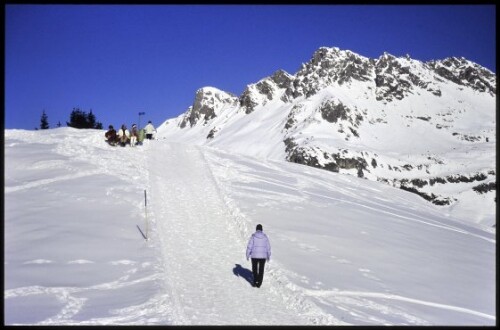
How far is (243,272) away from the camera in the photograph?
59.7ft

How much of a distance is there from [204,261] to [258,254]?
87.7 inches

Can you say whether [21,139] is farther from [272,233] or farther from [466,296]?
[466,296]

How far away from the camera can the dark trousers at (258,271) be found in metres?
16.9

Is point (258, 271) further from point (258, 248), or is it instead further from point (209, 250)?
point (209, 250)

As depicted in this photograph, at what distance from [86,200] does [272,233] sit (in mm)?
8403

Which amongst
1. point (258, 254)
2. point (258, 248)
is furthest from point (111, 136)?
point (258, 254)

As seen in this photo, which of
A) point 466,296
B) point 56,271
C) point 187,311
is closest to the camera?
point 187,311

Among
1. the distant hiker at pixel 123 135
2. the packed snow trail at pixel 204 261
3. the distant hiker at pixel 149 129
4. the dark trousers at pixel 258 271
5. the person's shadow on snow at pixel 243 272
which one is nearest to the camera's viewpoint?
the packed snow trail at pixel 204 261

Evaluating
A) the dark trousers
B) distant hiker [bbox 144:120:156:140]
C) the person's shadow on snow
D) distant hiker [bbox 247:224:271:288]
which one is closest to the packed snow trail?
the person's shadow on snow

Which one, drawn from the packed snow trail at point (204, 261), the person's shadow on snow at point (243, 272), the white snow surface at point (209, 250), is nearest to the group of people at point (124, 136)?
the white snow surface at point (209, 250)

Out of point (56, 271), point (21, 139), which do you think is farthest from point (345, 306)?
point (21, 139)

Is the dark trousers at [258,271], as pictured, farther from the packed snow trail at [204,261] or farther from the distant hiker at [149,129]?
the distant hiker at [149,129]

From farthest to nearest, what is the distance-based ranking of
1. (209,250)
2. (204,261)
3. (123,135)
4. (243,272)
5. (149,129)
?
(149,129) < (123,135) < (209,250) < (204,261) < (243,272)

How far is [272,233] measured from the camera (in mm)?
23297
